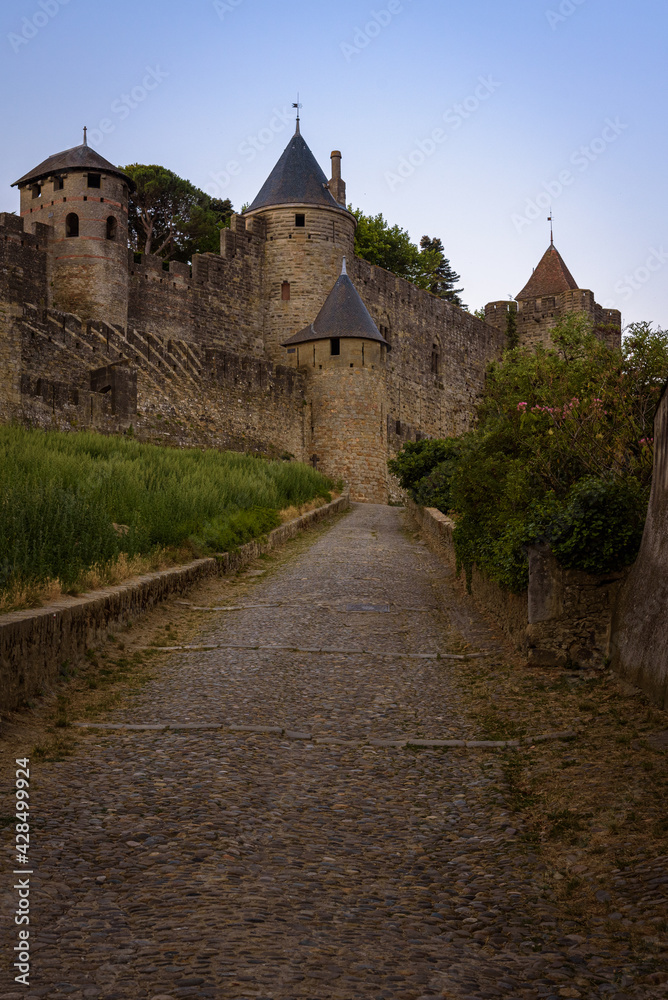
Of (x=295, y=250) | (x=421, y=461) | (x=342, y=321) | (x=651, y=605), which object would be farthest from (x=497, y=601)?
(x=295, y=250)

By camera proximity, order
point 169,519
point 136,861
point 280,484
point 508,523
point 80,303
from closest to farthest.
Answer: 1. point 136,861
2. point 508,523
3. point 169,519
4. point 280,484
5. point 80,303

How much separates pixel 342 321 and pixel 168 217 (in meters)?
18.5

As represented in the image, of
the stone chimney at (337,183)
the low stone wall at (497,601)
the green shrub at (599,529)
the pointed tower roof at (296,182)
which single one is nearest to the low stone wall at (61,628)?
the low stone wall at (497,601)

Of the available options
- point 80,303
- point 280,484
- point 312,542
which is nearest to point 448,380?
point 80,303

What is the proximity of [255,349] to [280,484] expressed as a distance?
17.2 metres

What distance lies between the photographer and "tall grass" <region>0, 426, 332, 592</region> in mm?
7707

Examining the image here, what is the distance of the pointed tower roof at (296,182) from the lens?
120ft

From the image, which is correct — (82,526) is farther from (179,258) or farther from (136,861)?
(179,258)

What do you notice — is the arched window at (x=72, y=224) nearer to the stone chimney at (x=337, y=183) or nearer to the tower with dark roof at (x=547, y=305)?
the stone chimney at (x=337, y=183)

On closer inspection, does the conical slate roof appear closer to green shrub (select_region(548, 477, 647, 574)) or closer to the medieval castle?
the medieval castle

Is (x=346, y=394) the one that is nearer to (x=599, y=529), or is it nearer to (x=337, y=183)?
(x=337, y=183)

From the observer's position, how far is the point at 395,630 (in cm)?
860

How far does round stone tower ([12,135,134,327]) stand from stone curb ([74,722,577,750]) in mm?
25471

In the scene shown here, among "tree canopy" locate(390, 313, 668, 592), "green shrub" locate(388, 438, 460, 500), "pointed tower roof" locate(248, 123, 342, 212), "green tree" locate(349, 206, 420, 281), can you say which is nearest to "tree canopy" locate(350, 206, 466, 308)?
"green tree" locate(349, 206, 420, 281)
